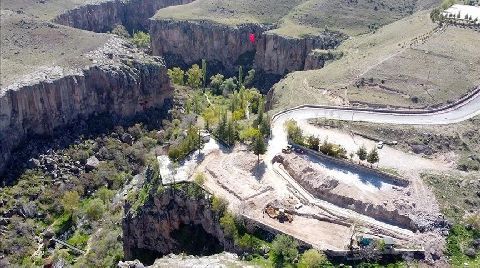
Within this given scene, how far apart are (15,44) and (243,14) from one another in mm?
63086

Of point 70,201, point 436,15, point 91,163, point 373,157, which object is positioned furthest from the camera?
point 436,15

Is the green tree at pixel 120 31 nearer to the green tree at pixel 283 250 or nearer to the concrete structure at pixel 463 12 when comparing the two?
the concrete structure at pixel 463 12

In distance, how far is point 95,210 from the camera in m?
85.4

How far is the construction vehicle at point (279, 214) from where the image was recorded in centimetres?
6138

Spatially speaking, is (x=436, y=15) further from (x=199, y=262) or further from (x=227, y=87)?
(x=199, y=262)

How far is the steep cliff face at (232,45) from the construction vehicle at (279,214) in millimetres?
77266

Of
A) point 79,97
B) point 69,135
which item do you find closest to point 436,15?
point 79,97

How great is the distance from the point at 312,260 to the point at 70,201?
1893 inches

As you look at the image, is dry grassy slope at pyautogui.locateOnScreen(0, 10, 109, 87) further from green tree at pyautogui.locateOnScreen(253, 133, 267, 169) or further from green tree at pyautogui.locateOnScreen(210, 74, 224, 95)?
green tree at pyautogui.locateOnScreen(253, 133, 267, 169)

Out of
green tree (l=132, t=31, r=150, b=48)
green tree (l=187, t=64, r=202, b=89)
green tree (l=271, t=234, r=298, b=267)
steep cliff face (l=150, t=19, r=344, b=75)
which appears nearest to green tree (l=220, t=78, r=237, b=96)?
green tree (l=187, t=64, r=202, b=89)

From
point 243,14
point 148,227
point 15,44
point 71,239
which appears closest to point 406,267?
point 148,227

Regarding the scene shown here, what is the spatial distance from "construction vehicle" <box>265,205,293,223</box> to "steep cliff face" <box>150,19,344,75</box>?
77.3 m

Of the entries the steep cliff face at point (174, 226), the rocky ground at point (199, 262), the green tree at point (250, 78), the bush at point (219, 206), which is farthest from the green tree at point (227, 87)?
the rocky ground at point (199, 262)

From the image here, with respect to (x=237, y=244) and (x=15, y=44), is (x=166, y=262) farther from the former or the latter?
(x=15, y=44)
